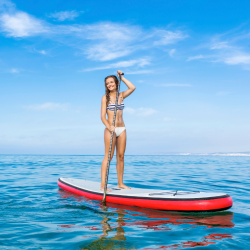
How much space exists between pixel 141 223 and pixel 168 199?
0.95 m

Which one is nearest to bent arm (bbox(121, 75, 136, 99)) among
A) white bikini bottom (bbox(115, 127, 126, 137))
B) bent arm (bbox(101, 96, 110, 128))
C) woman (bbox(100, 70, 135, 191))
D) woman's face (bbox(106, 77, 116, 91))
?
woman (bbox(100, 70, 135, 191))

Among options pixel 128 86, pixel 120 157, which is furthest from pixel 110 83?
pixel 120 157

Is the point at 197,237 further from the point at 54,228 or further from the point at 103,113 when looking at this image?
the point at 103,113

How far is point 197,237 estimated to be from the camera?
3.33 meters

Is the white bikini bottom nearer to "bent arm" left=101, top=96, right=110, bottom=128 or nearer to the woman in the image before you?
the woman

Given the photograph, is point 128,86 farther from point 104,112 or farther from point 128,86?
Result: point 104,112

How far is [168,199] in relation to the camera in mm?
4719

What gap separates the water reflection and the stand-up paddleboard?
0.37 feet

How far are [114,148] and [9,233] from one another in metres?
3.02

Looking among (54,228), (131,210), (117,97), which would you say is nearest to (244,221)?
(131,210)

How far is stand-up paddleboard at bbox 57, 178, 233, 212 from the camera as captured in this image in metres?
4.44

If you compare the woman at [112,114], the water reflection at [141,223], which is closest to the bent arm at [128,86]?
the woman at [112,114]

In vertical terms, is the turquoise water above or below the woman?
below

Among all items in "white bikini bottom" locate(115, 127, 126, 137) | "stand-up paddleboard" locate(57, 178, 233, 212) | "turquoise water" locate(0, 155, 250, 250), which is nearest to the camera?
"turquoise water" locate(0, 155, 250, 250)
